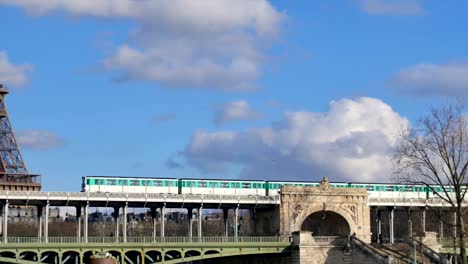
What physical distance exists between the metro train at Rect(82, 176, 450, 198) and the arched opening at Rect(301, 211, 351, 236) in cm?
428

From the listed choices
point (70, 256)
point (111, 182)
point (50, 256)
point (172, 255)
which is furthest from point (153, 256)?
point (50, 256)

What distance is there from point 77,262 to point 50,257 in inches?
132

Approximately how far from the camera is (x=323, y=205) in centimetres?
10731

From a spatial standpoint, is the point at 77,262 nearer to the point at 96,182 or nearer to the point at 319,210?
the point at 96,182

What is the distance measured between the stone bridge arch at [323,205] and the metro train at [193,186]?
10.2ft

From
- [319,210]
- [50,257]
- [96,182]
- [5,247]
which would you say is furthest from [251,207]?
[5,247]

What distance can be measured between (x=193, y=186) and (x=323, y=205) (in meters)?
15.9

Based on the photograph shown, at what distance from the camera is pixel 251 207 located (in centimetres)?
10888

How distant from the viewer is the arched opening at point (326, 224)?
109569 millimetres

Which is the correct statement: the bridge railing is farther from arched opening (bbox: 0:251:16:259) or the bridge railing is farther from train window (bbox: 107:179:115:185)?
train window (bbox: 107:179:115:185)

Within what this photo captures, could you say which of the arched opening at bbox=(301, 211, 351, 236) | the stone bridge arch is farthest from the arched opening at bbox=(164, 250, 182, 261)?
the arched opening at bbox=(301, 211, 351, 236)

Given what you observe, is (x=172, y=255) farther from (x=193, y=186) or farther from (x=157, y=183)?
(x=193, y=186)

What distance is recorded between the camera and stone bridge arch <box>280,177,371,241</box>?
106 meters

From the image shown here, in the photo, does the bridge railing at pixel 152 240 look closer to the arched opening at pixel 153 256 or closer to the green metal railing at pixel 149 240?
the green metal railing at pixel 149 240
